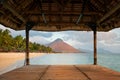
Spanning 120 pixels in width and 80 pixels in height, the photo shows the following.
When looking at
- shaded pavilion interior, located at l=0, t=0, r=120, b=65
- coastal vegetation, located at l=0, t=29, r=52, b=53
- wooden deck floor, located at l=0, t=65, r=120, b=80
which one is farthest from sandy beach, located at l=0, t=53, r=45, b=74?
wooden deck floor, located at l=0, t=65, r=120, b=80

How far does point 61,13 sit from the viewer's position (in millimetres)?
11781

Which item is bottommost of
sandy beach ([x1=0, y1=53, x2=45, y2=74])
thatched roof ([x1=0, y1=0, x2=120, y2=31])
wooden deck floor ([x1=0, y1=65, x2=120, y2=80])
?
sandy beach ([x1=0, y1=53, x2=45, y2=74])

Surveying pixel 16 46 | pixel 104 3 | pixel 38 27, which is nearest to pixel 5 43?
pixel 16 46

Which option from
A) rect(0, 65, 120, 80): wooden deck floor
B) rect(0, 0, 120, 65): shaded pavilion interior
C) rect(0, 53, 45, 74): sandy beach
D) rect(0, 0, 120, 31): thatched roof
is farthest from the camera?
rect(0, 53, 45, 74): sandy beach

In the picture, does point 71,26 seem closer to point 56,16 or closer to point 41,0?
point 56,16

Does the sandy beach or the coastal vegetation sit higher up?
the coastal vegetation

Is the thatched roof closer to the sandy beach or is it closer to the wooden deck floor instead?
the wooden deck floor

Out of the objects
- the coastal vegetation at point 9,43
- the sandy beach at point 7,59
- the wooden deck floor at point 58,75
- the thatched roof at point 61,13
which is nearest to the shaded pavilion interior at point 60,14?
the thatched roof at point 61,13

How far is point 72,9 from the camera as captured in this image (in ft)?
42.1

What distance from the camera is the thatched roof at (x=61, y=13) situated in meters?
10.8

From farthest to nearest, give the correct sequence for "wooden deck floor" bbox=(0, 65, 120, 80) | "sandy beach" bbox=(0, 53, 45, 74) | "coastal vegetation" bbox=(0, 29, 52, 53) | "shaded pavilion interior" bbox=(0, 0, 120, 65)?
"coastal vegetation" bbox=(0, 29, 52, 53) < "sandy beach" bbox=(0, 53, 45, 74) < "shaded pavilion interior" bbox=(0, 0, 120, 65) < "wooden deck floor" bbox=(0, 65, 120, 80)

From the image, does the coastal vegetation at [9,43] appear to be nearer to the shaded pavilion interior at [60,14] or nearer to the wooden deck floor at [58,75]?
the shaded pavilion interior at [60,14]

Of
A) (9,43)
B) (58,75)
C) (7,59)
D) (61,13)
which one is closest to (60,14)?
(61,13)

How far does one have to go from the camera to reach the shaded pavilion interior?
433 inches
